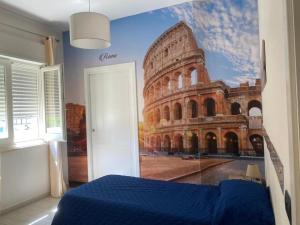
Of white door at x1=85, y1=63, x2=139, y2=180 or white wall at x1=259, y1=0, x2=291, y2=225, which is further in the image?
white door at x1=85, y1=63, x2=139, y2=180

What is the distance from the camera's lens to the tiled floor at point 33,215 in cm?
295

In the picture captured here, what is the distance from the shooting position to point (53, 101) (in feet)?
12.6

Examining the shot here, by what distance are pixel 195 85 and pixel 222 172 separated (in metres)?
1.20

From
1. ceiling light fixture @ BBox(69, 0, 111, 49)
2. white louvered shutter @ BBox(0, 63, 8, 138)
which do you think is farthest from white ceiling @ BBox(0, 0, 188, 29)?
ceiling light fixture @ BBox(69, 0, 111, 49)

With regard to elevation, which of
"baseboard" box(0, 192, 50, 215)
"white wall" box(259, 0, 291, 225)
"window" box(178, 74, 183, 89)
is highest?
"window" box(178, 74, 183, 89)

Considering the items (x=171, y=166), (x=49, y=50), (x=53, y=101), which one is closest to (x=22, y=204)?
(x=53, y=101)

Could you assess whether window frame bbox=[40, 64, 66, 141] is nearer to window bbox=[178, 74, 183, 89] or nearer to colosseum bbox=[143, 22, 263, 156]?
colosseum bbox=[143, 22, 263, 156]

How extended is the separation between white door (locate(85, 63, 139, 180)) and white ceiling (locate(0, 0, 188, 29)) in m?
0.81

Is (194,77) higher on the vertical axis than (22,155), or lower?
higher

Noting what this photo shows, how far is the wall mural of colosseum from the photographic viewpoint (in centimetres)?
292

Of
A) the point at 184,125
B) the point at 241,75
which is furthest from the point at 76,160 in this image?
the point at 241,75

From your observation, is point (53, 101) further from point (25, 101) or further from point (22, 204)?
point (22, 204)

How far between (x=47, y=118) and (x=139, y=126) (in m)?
1.51

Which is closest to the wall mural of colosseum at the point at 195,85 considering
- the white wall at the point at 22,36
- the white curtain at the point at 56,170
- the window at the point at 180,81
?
the window at the point at 180,81
